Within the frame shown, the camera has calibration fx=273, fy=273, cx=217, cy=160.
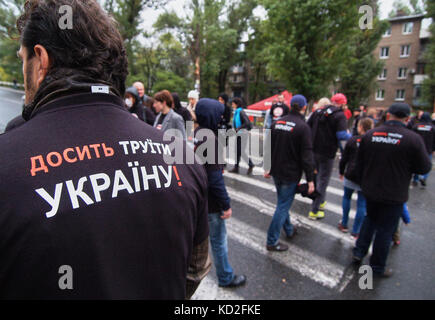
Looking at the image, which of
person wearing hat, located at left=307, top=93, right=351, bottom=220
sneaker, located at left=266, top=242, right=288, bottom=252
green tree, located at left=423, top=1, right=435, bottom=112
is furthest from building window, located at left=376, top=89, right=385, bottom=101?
sneaker, located at left=266, top=242, right=288, bottom=252

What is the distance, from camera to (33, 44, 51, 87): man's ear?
950mm

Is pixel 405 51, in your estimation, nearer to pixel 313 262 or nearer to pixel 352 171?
pixel 352 171

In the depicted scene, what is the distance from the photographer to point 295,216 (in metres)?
4.88

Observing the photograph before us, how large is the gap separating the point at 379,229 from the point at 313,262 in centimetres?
89

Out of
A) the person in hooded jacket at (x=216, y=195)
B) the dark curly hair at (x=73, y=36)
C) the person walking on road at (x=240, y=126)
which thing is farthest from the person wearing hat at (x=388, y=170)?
the person walking on road at (x=240, y=126)

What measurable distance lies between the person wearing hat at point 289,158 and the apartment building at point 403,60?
34.7 m

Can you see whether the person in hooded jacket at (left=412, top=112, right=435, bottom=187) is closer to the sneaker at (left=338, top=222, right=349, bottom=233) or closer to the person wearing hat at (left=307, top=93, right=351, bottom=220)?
the person wearing hat at (left=307, top=93, right=351, bottom=220)

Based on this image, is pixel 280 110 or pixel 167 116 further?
pixel 280 110

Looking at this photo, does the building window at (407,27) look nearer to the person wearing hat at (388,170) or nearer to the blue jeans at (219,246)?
the person wearing hat at (388,170)

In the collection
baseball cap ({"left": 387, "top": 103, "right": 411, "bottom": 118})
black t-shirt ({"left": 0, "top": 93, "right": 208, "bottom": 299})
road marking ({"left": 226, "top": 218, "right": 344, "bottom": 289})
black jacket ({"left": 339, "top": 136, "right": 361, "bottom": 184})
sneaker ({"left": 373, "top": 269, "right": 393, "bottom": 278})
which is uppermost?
baseball cap ({"left": 387, "top": 103, "right": 411, "bottom": 118})

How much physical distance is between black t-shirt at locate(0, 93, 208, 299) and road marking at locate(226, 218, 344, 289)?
268cm

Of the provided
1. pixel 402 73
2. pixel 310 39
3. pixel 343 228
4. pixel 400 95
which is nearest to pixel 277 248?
pixel 343 228

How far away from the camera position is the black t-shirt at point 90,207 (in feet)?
2.44
